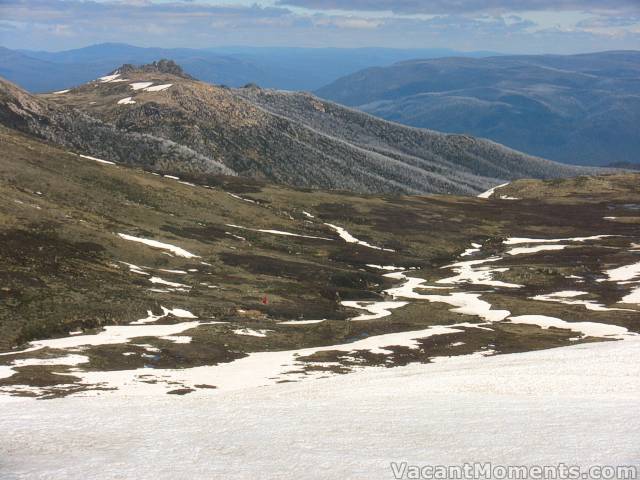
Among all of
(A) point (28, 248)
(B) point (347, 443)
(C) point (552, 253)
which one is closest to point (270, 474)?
(B) point (347, 443)

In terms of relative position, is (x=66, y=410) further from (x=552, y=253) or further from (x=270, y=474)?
(x=552, y=253)

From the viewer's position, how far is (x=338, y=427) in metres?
32.8

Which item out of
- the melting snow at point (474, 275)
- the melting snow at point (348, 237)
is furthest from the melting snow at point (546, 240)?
the melting snow at point (348, 237)

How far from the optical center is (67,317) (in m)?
58.9

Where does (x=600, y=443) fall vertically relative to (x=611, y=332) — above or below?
above

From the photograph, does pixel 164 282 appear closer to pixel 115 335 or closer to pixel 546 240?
pixel 115 335

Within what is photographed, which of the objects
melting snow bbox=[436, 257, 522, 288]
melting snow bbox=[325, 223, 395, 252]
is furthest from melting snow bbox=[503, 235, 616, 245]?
melting snow bbox=[325, 223, 395, 252]

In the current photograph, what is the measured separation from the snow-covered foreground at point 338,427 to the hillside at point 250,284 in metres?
5.93

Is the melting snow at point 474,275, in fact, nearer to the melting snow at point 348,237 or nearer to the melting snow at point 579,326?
the melting snow at point 348,237

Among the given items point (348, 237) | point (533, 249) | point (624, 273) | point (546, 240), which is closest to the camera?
point (624, 273)

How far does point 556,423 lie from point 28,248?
194 ft

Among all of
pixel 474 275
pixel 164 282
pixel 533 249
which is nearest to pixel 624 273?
pixel 474 275

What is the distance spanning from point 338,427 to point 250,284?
2079 inches

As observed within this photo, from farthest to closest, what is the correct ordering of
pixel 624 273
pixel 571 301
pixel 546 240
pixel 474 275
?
pixel 546 240, pixel 474 275, pixel 624 273, pixel 571 301
